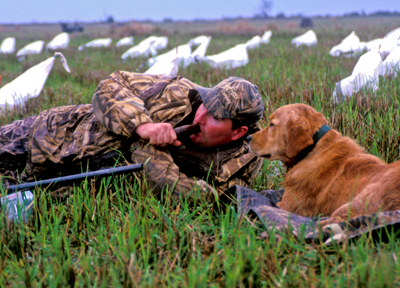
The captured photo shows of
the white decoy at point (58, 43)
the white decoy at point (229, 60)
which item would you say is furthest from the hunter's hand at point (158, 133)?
the white decoy at point (58, 43)

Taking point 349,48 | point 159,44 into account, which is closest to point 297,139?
point 349,48

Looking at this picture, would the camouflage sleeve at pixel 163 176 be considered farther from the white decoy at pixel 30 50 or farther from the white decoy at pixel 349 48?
the white decoy at pixel 30 50

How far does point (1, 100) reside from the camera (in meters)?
4.91

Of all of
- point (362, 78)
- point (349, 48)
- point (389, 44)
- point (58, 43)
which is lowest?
point (362, 78)

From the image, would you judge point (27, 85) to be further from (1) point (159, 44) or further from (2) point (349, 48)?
(1) point (159, 44)

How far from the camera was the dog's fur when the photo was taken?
→ 75.0 inches

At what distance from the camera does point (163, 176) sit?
2561 millimetres

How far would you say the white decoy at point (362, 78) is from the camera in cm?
467

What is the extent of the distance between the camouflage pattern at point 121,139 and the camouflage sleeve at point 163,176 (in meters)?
0.01

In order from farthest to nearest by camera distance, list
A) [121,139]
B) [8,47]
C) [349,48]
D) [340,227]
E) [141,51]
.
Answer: [8,47]
[141,51]
[349,48]
[121,139]
[340,227]

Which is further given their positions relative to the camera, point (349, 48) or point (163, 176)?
point (349, 48)

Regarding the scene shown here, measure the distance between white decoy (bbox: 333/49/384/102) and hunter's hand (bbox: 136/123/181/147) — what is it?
2717 mm

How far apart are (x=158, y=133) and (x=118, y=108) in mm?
397

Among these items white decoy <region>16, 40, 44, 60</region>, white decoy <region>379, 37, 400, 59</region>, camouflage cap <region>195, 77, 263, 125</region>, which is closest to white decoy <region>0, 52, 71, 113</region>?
camouflage cap <region>195, 77, 263, 125</region>
